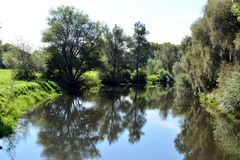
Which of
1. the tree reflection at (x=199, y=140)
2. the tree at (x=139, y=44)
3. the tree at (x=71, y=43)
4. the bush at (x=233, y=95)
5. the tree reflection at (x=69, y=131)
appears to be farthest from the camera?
the tree at (x=139, y=44)

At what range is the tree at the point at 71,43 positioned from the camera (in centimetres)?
5194

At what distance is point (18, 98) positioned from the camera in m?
29.2

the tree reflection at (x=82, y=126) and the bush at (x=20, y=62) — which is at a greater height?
the bush at (x=20, y=62)

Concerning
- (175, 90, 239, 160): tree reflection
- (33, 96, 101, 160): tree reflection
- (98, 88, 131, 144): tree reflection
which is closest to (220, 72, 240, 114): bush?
(175, 90, 239, 160): tree reflection

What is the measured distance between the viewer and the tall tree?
69.1 metres

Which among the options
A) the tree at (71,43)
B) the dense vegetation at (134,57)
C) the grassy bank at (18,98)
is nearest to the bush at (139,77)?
the dense vegetation at (134,57)

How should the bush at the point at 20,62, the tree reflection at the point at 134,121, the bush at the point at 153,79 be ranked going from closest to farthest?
the tree reflection at the point at 134,121 < the bush at the point at 20,62 < the bush at the point at 153,79

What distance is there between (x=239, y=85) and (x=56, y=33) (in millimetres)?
33730

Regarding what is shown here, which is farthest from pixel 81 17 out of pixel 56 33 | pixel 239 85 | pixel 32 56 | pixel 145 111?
pixel 239 85

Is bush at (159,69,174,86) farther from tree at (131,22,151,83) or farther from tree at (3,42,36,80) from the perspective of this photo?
tree at (3,42,36,80)

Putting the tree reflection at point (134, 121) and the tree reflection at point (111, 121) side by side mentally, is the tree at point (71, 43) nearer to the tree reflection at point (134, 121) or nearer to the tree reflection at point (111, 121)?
the tree reflection at point (111, 121)

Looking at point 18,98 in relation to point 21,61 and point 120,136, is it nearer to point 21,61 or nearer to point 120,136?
point 120,136

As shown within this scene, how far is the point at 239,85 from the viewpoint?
2406 cm

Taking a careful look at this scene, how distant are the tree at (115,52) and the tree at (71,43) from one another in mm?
13719
